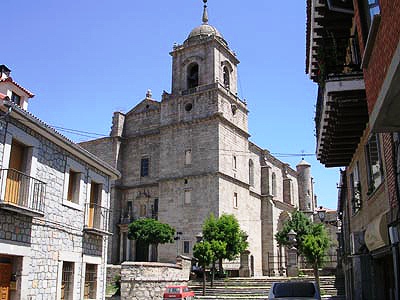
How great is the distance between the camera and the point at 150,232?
113ft

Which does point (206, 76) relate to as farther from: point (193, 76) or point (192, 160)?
point (192, 160)

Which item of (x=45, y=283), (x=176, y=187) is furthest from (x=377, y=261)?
(x=176, y=187)

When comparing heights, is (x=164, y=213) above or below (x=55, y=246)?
above

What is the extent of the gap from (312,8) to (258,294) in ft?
68.1

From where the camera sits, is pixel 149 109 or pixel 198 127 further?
pixel 149 109

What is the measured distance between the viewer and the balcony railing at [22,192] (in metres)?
10.8

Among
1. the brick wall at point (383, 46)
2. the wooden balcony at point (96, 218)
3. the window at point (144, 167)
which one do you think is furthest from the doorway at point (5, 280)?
the window at point (144, 167)

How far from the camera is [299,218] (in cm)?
4094

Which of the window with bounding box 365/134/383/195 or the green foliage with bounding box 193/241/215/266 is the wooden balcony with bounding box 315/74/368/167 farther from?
the green foliage with bounding box 193/241/215/266

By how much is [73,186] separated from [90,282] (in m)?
3.49

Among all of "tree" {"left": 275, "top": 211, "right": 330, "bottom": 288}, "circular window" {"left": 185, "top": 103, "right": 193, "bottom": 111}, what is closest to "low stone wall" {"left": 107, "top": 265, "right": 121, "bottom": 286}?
"tree" {"left": 275, "top": 211, "right": 330, "bottom": 288}

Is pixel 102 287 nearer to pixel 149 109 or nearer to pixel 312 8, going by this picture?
pixel 312 8

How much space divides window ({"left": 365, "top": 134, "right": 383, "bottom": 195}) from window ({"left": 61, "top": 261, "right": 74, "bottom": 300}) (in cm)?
912

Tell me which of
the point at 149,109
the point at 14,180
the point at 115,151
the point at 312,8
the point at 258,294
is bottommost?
the point at 258,294
